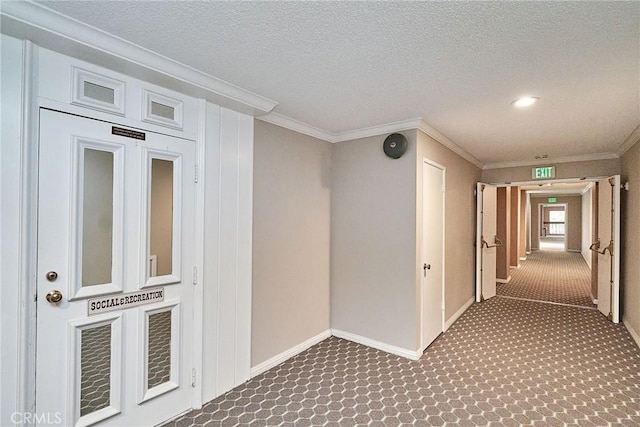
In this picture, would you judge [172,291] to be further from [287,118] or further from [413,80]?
[413,80]

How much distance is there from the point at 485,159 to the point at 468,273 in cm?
194

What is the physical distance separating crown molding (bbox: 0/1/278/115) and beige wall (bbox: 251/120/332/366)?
0.68m

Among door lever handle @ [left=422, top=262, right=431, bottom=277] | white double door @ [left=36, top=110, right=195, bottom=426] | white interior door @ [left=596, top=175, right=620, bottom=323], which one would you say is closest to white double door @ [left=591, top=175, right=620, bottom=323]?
white interior door @ [left=596, top=175, right=620, bottom=323]

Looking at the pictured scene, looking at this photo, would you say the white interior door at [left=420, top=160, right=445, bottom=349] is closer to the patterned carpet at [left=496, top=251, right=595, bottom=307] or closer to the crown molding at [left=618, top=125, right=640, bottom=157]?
the crown molding at [left=618, top=125, right=640, bottom=157]

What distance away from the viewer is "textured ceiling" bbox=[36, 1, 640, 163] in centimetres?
150

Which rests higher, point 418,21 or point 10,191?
point 418,21

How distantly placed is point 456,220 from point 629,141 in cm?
220

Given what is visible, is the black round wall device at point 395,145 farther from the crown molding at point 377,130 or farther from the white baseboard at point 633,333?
the white baseboard at point 633,333

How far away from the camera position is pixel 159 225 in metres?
2.21

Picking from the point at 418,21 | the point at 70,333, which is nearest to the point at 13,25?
the point at 70,333

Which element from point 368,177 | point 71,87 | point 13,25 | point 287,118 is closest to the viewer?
point 13,25

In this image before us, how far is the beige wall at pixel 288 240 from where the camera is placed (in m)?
2.91

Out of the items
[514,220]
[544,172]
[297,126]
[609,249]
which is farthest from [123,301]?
[514,220]

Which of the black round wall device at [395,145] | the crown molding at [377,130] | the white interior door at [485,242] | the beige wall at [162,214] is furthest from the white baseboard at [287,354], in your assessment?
the white interior door at [485,242]
